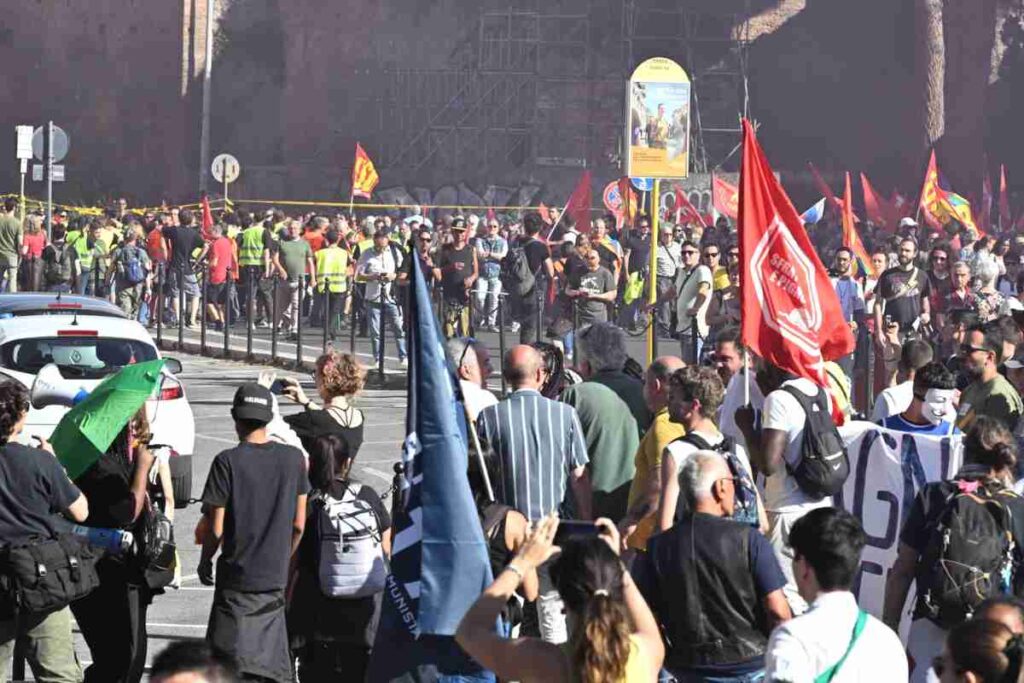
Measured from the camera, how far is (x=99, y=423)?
25.4 feet

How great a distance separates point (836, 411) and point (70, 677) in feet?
10.9

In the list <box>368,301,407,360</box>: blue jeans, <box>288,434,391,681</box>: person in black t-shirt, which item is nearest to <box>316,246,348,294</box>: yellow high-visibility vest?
<box>368,301,407,360</box>: blue jeans

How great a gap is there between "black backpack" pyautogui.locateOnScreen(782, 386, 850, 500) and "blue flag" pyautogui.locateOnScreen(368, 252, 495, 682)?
1.86 metres

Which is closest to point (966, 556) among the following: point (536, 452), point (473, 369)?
point (536, 452)

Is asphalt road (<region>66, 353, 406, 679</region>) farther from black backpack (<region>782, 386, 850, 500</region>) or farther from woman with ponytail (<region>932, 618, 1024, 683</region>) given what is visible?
woman with ponytail (<region>932, 618, 1024, 683</region>)

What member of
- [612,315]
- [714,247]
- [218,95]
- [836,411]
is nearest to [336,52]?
[218,95]

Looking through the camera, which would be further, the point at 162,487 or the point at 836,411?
the point at 836,411

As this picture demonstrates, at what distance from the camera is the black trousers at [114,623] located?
7.94 m

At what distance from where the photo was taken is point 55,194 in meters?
54.1

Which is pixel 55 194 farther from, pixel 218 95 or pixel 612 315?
pixel 612 315

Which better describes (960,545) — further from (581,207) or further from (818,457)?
(581,207)

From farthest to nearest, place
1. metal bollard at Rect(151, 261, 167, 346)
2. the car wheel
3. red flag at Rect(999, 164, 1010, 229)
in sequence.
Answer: red flag at Rect(999, 164, 1010, 229) → metal bollard at Rect(151, 261, 167, 346) → the car wheel

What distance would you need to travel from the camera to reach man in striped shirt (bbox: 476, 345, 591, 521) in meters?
7.91

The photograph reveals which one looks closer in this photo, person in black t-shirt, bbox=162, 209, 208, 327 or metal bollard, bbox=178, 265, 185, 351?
metal bollard, bbox=178, 265, 185, 351
